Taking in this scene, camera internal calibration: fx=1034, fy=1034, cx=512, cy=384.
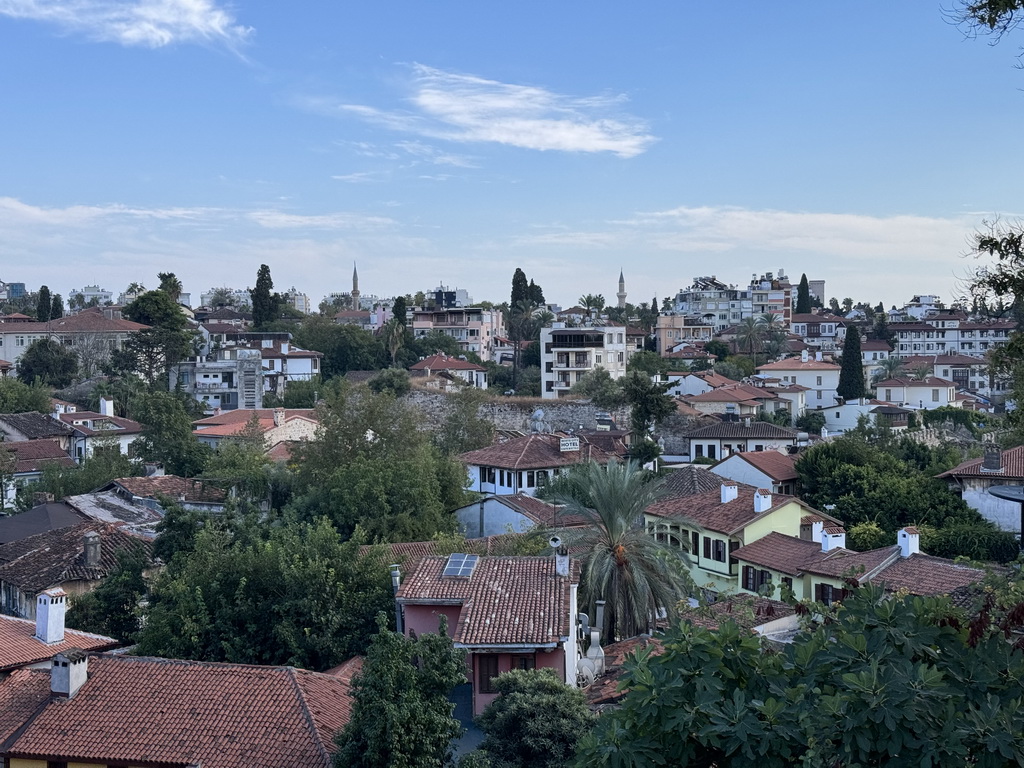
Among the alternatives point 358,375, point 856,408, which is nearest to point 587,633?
point 856,408

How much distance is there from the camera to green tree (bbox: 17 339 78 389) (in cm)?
6494

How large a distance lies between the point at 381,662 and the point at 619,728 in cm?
486

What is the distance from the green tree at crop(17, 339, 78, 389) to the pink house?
53.8m

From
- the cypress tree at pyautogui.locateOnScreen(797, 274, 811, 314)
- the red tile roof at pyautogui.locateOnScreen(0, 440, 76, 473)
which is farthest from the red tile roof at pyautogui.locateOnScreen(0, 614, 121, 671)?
the cypress tree at pyautogui.locateOnScreen(797, 274, 811, 314)

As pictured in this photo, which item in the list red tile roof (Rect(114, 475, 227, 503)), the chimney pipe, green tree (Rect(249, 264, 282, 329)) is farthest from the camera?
green tree (Rect(249, 264, 282, 329))

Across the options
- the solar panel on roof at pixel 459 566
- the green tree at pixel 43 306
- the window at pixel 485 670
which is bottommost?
the window at pixel 485 670

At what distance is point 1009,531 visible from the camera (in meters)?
30.4

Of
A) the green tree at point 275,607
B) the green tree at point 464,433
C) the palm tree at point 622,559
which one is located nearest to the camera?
the green tree at point 275,607

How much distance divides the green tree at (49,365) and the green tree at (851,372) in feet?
158

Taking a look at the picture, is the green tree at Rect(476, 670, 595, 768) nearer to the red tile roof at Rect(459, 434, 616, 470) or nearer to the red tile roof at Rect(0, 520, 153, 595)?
the red tile roof at Rect(0, 520, 153, 595)

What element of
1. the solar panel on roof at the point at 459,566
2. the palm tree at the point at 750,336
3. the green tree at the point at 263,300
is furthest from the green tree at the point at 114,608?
the palm tree at the point at 750,336

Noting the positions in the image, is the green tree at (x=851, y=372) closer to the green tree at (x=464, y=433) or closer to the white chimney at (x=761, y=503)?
the green tree at (x=464, y=433)

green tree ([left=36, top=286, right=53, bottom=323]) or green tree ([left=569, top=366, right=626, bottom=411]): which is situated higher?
green tree ([left=36, top=286, right=53, bottom=323])

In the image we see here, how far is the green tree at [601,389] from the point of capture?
55250 mm
